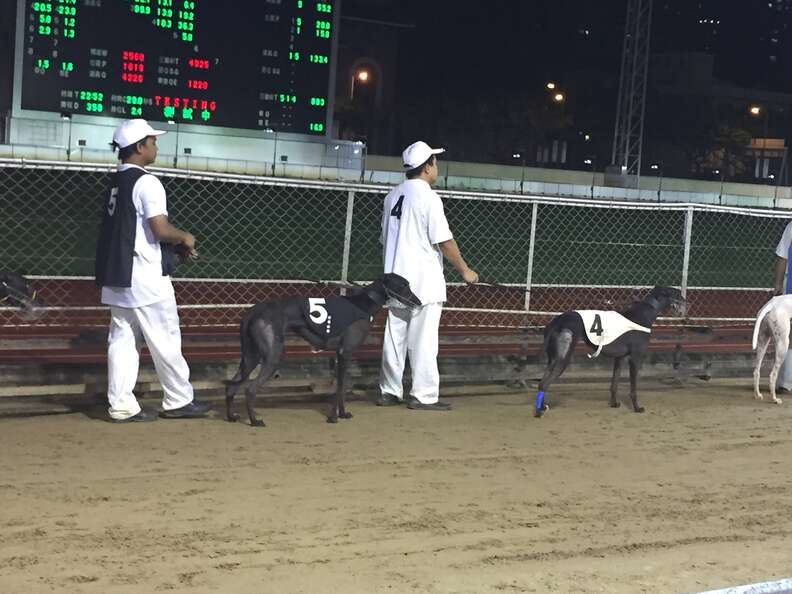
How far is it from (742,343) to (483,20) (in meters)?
43.7

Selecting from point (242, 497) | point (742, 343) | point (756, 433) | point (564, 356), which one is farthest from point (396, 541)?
point (742, 343)

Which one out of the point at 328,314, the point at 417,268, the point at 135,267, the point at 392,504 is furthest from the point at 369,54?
the point at 392,504

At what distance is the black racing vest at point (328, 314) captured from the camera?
6.31m

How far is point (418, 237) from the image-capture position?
704cm

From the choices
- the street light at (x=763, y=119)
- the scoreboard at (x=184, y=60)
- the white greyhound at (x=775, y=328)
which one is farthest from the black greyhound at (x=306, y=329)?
the street light at (x=763, y=119)

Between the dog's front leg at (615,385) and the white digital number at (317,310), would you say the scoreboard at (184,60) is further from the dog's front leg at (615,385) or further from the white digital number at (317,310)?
the white digital number at (317,310)

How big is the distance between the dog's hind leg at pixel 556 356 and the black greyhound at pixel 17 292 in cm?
312

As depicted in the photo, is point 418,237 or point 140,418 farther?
point 418,237

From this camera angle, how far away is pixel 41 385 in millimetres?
6582

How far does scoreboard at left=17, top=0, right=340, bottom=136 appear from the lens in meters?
21.7

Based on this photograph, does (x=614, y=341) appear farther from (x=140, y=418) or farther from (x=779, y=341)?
(x=140, y=418)

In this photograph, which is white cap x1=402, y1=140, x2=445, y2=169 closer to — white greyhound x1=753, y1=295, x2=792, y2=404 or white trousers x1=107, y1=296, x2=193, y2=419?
white trousers x1=107, y1=296, x2=193, y2=419

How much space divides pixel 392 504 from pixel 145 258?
215 centimetres

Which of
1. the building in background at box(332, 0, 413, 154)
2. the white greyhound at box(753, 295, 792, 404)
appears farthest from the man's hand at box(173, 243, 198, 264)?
the building in background at box(332, 0, 413, 154)
